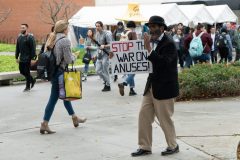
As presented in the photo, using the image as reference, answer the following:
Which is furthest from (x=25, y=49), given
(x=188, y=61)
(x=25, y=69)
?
(x=188, y=61)

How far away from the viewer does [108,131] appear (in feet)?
29.0

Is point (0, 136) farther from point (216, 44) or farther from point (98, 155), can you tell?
point (216, 44)

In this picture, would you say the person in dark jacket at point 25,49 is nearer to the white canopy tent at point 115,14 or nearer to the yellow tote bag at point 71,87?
the yellow tote bag at point 71,87

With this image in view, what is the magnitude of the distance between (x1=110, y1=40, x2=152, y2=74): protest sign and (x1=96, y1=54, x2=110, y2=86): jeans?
18.2 ft

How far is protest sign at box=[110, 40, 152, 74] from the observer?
788cm

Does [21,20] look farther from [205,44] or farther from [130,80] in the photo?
[130,80]

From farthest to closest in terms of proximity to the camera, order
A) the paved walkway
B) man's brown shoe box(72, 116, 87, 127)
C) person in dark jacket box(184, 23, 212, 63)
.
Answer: person in dark jacket box(184, 23, 212, 63) → man's brown shoe box(72, 116, 87, 127) → the paved walkway

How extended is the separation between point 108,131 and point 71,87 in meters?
0.95

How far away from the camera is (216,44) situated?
20844 millimetres

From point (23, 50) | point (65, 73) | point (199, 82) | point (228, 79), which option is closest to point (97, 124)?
point (65, 73)

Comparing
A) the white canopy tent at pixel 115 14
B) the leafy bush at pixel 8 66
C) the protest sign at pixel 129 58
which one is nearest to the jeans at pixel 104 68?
the protest sign at pixel 129 58

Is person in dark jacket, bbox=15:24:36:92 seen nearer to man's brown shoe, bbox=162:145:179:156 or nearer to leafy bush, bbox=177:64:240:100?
leafy bush, bbox=177:64:240:100

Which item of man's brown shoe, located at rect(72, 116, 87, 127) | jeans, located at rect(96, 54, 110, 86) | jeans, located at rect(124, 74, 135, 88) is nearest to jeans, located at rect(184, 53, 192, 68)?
jeans, located at rect(96, 54, 110, 86)

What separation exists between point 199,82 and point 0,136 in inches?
191
